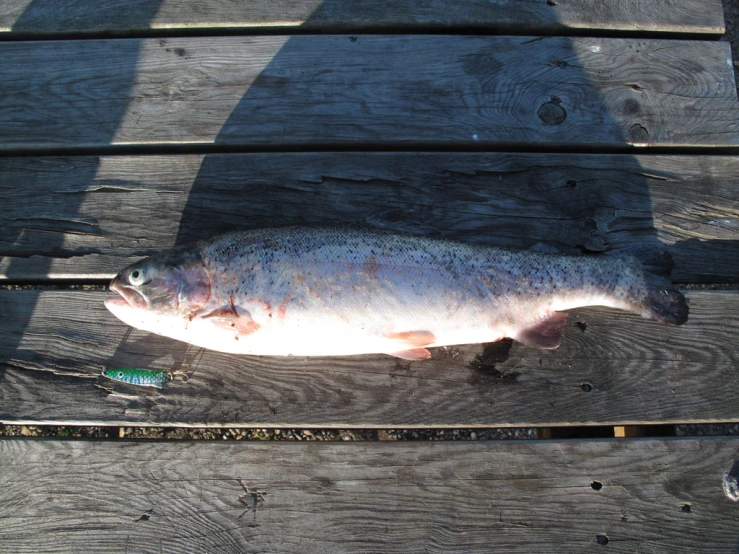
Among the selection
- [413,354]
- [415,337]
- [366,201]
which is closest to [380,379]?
[413,354]

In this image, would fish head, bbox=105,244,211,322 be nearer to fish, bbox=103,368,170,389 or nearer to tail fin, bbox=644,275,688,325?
fish, bbox=103,368,170,389

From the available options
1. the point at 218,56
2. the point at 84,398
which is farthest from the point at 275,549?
the point at 218,56

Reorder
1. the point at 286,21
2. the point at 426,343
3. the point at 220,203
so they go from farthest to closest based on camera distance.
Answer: the point at 286,21 < the point at 220,203 < the point at 426,343

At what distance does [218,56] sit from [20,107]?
4.86 ft

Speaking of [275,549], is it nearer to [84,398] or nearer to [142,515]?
[142,515]

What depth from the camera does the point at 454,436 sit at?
378cm

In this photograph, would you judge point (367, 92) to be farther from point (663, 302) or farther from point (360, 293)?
point (663, 302)

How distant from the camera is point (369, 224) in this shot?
2.79m

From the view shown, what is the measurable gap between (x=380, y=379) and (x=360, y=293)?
0.67 meters

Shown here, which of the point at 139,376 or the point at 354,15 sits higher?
the point at 354,15

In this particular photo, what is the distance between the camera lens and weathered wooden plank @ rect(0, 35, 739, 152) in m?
3.15

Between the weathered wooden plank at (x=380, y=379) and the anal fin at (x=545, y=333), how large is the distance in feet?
0.78

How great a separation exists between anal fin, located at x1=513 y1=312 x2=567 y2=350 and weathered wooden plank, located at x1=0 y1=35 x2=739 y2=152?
4.36 ft

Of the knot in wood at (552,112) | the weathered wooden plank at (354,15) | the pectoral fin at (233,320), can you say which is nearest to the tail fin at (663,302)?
the knot in wood at (552,112)
